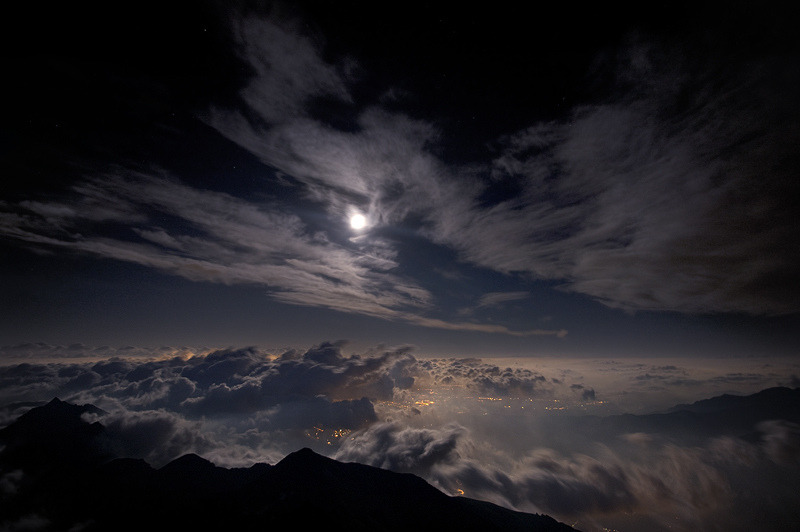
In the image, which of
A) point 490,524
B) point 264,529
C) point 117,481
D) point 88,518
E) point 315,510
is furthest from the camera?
point 117,481

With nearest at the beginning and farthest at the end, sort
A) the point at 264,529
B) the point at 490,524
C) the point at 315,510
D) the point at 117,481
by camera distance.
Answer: the point at 264,529 < the point at 315,510 < the point at 490,524 < the point at 117,481

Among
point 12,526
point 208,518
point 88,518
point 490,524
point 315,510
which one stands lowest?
point 12,526

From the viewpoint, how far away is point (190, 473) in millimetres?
199750

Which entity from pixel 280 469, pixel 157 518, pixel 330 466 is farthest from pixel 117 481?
pixel 330 466

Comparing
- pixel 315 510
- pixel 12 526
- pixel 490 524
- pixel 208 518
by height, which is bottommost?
pixel 12 526

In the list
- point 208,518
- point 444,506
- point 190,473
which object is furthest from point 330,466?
point 190,473

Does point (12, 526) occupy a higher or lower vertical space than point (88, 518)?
lower

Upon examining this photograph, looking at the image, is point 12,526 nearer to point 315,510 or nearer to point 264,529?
point 264,529

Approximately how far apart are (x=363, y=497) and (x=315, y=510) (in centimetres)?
6099

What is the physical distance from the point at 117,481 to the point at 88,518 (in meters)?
30.0

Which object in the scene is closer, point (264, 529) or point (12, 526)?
point (264, 529)

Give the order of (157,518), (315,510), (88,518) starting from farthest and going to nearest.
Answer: (88,518) < (157,518) < (315,510)

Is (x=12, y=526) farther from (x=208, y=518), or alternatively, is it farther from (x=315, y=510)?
(x=315, y=510)

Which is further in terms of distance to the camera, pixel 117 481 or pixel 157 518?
pixel 117 481
